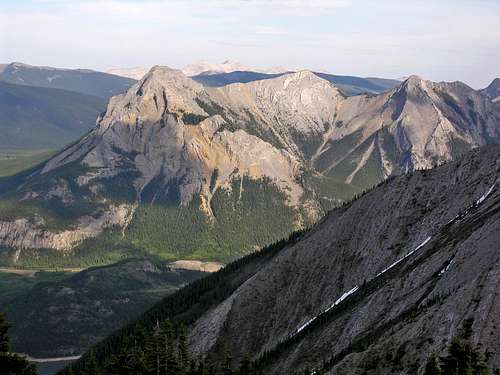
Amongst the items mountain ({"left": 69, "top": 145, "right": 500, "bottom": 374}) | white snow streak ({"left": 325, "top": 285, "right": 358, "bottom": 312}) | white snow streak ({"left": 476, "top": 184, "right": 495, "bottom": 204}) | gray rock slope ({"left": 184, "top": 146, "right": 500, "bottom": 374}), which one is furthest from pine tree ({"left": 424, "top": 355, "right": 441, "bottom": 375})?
white snow streak ({"left": 476, "top": 184, "right": 495, "bottom": 204})

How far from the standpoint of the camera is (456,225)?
458 feet

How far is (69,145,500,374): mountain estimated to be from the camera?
9519 centimetres

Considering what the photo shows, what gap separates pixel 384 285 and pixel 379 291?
8.92 feet

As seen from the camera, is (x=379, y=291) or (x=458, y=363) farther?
(x=379, y=291)

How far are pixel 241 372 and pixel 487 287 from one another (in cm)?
3238

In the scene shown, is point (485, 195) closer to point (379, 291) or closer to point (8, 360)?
point (379, 291)

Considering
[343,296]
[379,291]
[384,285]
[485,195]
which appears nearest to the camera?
[379,291]

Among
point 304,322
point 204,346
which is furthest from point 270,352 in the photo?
point 204,346

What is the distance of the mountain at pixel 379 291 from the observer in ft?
312

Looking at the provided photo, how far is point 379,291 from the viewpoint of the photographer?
420 ft

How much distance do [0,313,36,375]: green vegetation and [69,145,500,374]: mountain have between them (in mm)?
40688

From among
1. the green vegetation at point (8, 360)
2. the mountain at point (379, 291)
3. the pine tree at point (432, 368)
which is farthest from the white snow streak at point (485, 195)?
the green vegetation at point (8, 360)

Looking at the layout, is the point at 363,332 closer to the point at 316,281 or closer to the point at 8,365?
the point at 316,281

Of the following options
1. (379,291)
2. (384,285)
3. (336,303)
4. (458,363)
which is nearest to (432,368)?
(458,363)
